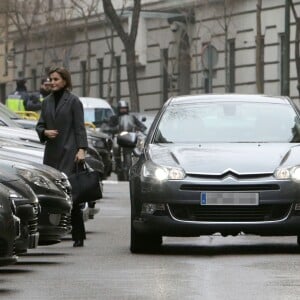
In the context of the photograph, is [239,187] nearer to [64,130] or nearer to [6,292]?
[64,130]

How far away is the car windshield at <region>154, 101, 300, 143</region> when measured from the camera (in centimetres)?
1530

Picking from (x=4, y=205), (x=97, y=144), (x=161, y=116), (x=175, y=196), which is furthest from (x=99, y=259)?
(x=97, y=144)

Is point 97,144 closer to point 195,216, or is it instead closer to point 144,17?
point 195,216

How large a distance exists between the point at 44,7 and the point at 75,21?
1.74m

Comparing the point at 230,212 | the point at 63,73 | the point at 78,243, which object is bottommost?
the point at 78,243

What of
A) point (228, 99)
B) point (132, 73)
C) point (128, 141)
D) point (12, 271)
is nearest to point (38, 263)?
point (12, 271)

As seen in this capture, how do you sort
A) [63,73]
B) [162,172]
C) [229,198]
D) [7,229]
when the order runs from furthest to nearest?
[63,73] < [162,172] < [229,198] < [7,229]

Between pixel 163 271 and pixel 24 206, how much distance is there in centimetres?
137

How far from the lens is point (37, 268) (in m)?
13.4

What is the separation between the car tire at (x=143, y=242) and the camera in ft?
48.4

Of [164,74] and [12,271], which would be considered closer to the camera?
[12,271]

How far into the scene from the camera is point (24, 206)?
484 inches

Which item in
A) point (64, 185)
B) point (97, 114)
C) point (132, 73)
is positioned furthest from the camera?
point (132, 73)

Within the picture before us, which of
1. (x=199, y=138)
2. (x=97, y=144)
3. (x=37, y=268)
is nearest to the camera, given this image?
(x=37, y=268)
